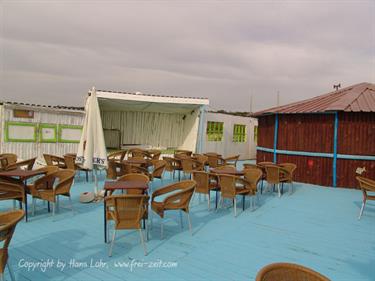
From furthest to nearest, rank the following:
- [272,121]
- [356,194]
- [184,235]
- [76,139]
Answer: [76,139] < [272,121] < [356,194] < [184,235]

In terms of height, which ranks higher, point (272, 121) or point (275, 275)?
point (272, 121)

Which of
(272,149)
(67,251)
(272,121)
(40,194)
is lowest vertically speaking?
(67,251)

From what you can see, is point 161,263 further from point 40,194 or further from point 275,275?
point 40,194

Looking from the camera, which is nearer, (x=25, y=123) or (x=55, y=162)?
(x=55, y=162)

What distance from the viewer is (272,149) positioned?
40.3 feet

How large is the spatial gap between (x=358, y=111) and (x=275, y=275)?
9.19 m

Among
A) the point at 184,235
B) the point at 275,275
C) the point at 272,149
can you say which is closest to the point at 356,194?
the point at 272,149

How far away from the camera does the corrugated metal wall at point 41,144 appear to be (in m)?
11.3

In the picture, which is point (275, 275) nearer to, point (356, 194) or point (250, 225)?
point (250, 225)

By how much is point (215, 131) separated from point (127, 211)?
12914 millimetres

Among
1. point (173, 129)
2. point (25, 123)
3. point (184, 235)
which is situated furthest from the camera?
point (173, 129)

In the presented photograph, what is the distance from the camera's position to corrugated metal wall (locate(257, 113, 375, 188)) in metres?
10.0

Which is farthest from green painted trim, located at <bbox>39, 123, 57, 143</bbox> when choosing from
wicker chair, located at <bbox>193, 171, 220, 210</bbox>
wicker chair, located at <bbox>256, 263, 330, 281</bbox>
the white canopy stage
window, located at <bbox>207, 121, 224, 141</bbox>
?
wicker chair, located at <bbox>256, 263, 330, 281</bbox>

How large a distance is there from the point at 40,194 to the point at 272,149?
897cm
